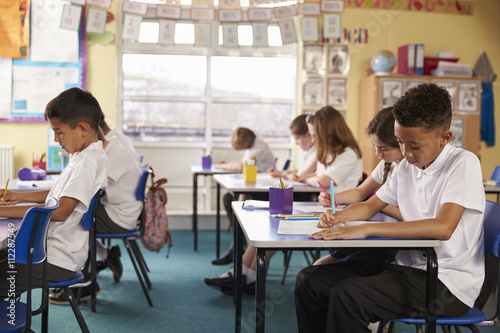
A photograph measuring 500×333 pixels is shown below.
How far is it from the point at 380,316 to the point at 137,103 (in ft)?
15.2

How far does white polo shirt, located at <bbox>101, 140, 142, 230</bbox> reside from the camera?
3234 mm

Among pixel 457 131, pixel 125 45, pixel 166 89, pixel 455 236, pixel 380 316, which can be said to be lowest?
pixel 380 316

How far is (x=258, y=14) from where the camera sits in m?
5.68

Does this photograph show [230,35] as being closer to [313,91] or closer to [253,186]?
[313,91]

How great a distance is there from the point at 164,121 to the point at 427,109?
4.50 metres

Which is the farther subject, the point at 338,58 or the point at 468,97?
the point at 338,58

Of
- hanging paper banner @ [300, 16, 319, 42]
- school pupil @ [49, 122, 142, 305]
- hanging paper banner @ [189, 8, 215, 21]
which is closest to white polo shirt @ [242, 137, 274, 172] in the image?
hanging paper banner @ [300, 16, 319, 42]

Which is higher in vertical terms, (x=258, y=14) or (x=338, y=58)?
(x=258, y=14)

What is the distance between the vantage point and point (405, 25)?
6.07 metres

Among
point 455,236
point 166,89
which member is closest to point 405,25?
point 166,89

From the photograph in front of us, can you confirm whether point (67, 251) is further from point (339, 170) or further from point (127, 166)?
point (339, 170)

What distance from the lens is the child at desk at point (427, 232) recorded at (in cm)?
179

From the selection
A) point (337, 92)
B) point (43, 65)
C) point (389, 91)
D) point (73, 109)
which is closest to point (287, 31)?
point (337, 92)

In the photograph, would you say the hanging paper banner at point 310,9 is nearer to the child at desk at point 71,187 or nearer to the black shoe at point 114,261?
the black shoe at point 114,261
